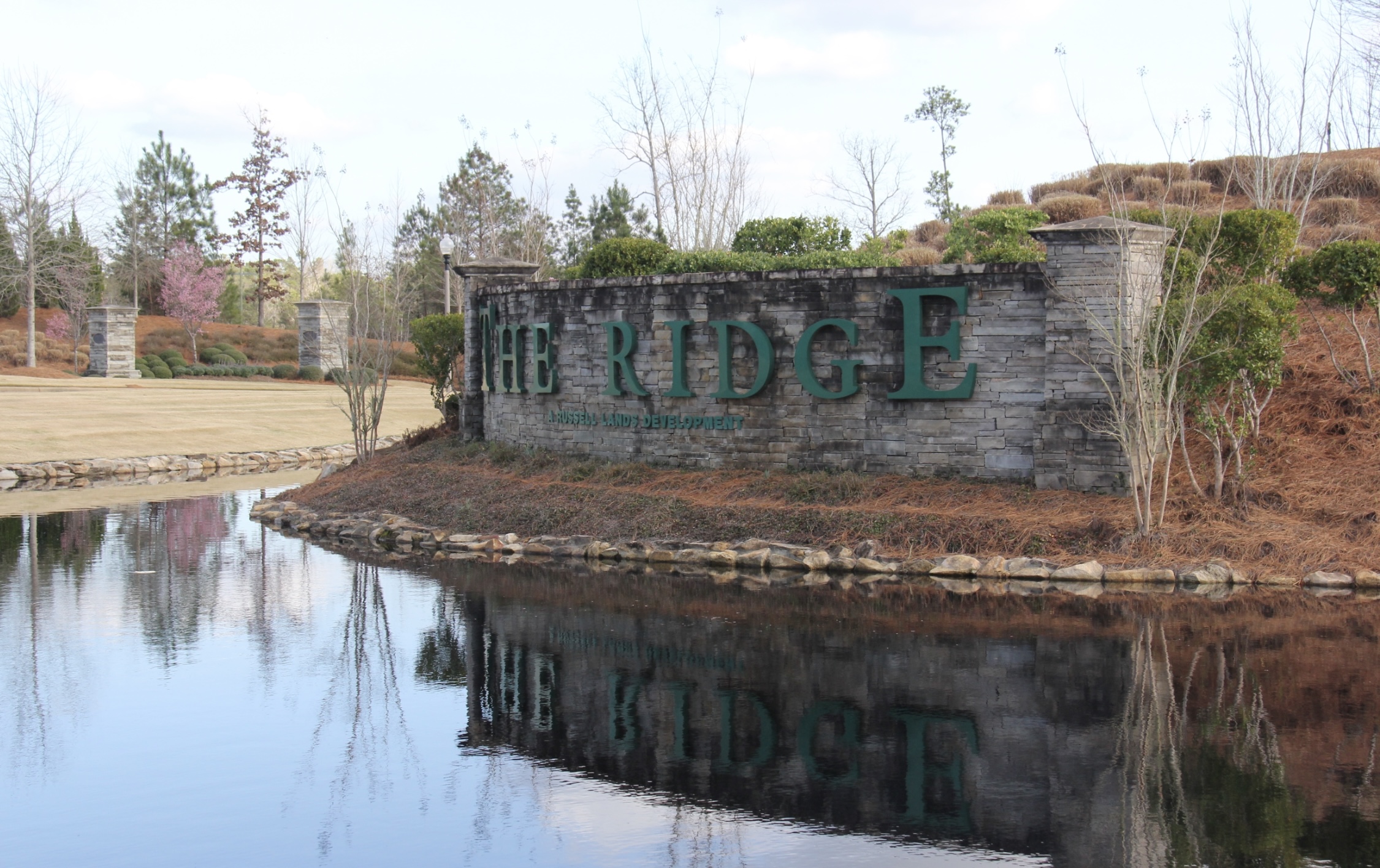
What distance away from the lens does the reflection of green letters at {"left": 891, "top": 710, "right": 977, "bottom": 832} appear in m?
6.03

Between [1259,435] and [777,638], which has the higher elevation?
[1259,435]

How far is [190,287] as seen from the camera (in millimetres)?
53906

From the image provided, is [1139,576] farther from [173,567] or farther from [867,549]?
[173,567]

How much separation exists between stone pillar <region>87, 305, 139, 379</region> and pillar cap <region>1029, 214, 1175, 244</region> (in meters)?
38.9

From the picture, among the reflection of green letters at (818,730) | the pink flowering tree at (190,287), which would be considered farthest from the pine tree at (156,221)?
the reflection of green letters at (818,730)

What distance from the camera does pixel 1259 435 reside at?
47.5 ft

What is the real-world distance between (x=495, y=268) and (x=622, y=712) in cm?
1314

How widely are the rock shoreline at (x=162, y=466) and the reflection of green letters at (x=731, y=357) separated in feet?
35.8

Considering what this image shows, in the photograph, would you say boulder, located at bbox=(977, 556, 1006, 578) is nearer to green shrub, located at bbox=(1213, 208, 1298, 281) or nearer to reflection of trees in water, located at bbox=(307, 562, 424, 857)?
green shrub, located at bbox=(1213, 208, 1298, 281)

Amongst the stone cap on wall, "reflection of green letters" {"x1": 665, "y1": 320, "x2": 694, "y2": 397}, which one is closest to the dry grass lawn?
the stone cap on wall

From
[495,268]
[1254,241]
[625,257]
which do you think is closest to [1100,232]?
[1254,241]

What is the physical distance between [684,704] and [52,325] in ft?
168

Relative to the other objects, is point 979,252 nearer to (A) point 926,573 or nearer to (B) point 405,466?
(A) point 926,573

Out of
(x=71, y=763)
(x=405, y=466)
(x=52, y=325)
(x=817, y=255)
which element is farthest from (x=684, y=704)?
(x=52, y=325)
